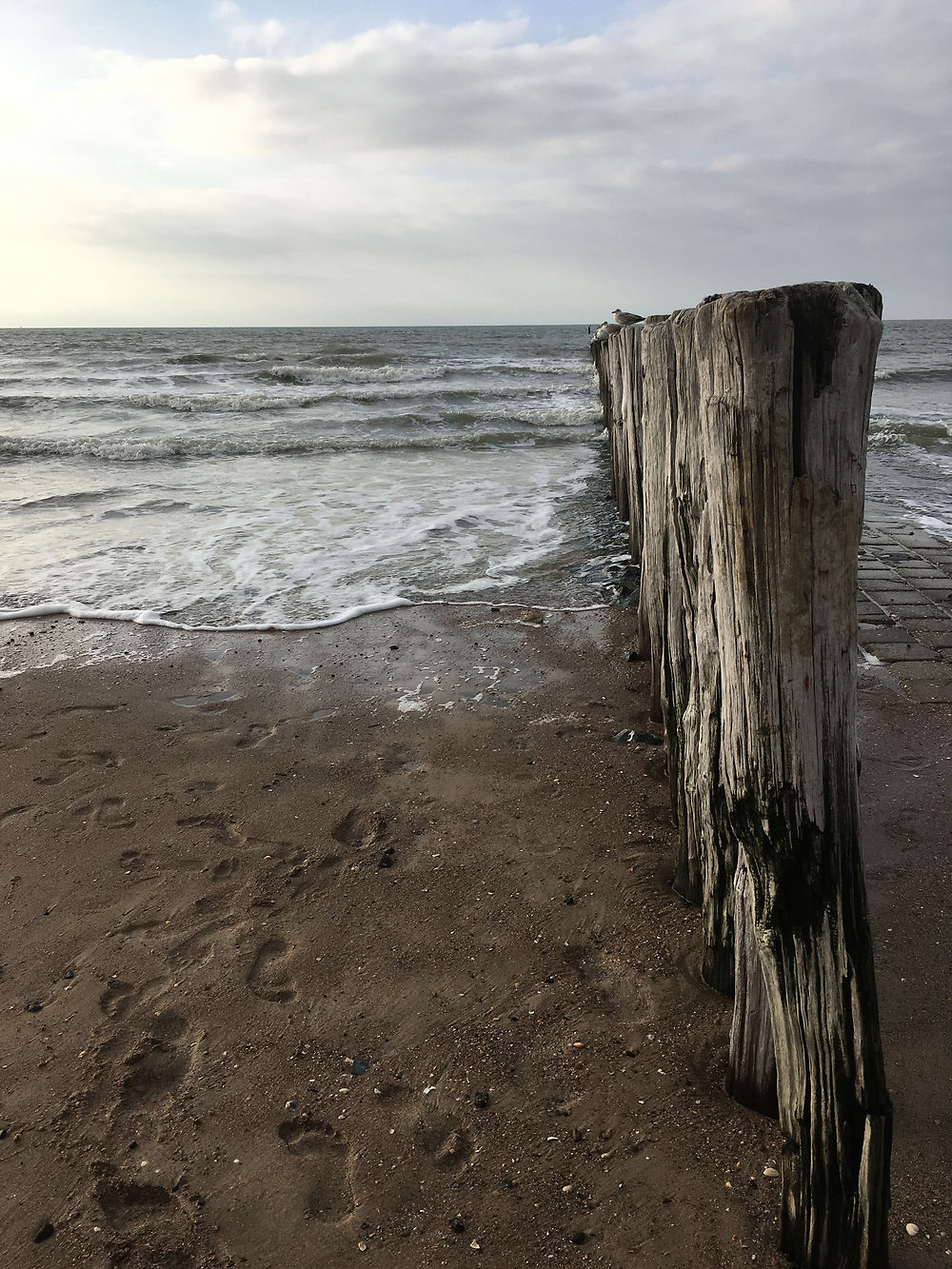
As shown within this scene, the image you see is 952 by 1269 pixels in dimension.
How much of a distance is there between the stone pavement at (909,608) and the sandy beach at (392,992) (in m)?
0.35

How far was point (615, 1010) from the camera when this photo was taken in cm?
255

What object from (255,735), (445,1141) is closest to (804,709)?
(445,1141)

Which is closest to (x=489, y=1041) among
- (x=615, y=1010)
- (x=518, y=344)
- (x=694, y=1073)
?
(x=615, y=1010)

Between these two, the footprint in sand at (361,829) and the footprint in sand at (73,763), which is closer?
the footprint in sand at (361,829)

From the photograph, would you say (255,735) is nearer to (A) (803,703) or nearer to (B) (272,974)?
(B) (272,974)

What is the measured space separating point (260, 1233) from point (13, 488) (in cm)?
1097

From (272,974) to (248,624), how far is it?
3.54 metres

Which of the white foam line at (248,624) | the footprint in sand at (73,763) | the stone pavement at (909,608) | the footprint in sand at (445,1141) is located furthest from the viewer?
the white foam line at (248,624)

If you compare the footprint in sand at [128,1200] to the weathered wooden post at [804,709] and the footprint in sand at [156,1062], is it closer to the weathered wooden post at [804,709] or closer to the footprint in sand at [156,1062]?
the footprint in sand at [156,1062]

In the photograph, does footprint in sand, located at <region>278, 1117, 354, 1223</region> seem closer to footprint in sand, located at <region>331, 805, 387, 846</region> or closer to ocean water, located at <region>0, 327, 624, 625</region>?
footprint in sand, located at <region>331, 805, 387, 846</region>

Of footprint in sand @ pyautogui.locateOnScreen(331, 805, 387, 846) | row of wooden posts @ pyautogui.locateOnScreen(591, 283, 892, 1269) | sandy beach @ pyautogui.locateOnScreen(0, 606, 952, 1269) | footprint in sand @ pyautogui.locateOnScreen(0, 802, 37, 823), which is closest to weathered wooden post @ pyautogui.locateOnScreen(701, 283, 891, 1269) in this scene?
row of wooden posts @ pyautogui.locateOnScreen(591, 283, 892, 1269)

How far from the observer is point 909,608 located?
575 centimetres

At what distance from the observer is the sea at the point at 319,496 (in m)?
6.71

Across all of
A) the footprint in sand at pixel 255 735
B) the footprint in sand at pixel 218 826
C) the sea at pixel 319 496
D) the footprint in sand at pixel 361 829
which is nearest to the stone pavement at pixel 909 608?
the sea at pixel 319 496
